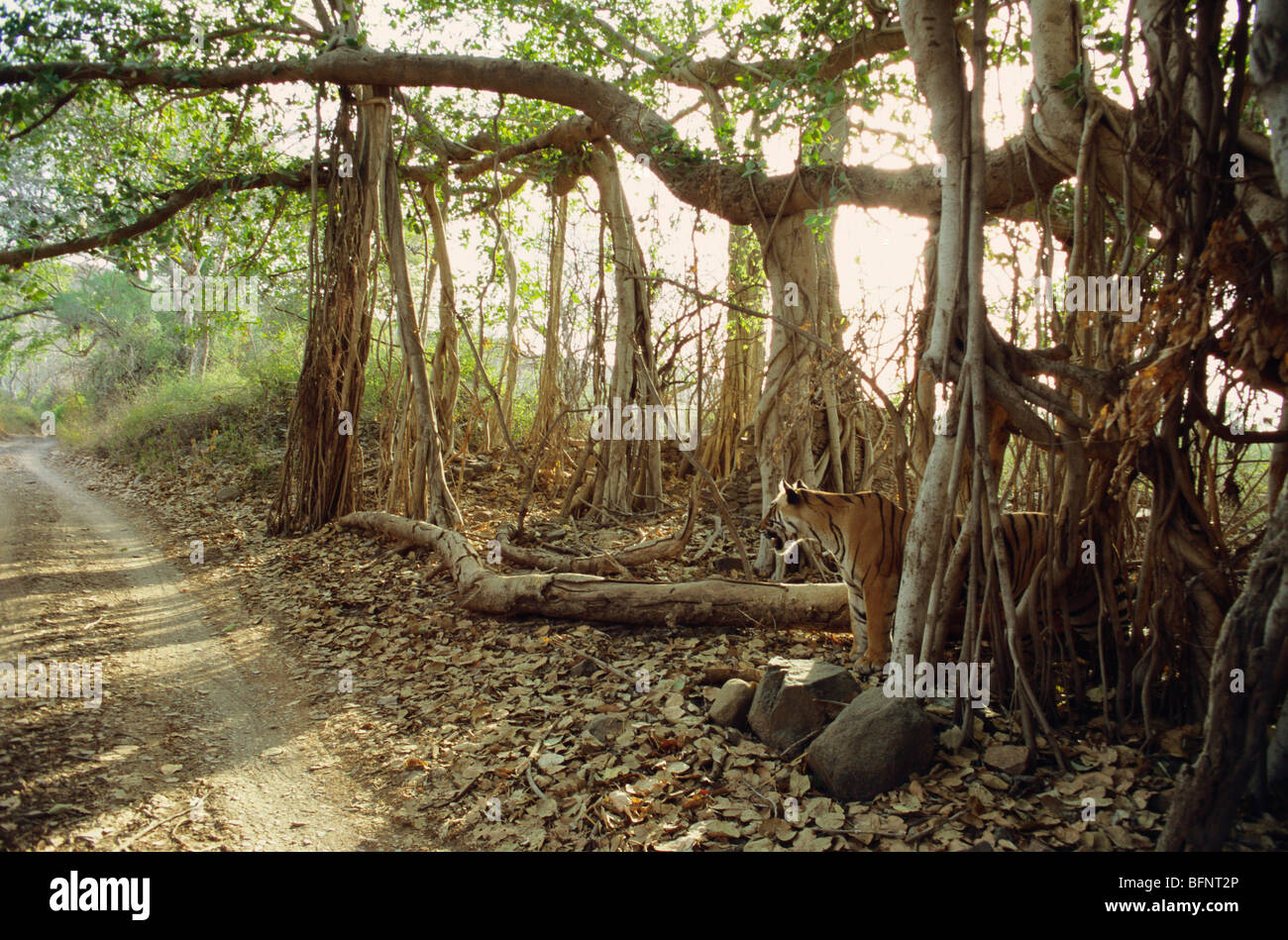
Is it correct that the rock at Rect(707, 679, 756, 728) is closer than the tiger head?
Yes

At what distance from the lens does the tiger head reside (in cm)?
434

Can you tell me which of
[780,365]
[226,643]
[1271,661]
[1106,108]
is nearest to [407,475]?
[226,643]

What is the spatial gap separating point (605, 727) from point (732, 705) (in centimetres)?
67

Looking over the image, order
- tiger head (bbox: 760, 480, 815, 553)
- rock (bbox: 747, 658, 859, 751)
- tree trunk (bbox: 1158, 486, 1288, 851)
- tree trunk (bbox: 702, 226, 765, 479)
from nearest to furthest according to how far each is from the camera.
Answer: tree trunk (bbox: 1158, 486, 1288, 851) → rock (bbox: 747, 658, 859, 751) → tiger head (bbox: 760, 480, 815, 553) → tree trunk (bbox: 702, 226, 765, 479)

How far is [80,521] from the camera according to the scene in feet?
28.5

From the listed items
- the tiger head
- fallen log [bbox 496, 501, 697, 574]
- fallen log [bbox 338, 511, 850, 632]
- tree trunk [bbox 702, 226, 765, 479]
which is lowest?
fallen log [bbox 338, 511, 850, 632]

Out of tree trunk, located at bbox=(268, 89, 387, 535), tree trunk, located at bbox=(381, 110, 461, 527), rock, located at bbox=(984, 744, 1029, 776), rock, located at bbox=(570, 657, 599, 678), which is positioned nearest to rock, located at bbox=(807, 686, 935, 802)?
rock, located at bbox=(984, 744, 1029, 776)

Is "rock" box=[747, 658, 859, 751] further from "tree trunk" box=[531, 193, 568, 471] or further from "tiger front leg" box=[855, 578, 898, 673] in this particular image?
"tree trunk" box=[531, 193, 568, 471]

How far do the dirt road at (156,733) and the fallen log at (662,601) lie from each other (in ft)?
4.76

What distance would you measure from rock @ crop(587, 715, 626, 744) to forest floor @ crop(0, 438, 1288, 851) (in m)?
0.01

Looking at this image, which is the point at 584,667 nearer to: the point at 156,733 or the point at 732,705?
the point at 732,705

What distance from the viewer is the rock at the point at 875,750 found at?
2.95m
